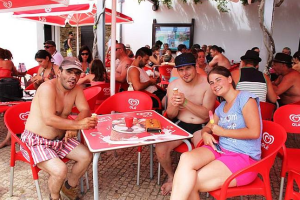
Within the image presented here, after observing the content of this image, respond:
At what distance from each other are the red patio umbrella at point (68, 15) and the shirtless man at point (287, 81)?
13.4 feet

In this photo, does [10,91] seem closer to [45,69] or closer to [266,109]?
[45,69]

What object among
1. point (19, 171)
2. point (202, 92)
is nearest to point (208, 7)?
point (202, 92)

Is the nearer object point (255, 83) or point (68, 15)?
point (255, 83)

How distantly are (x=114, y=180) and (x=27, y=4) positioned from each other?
8.42ft

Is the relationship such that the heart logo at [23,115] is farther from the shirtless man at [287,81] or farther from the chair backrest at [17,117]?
the shirtless man at [287,81]

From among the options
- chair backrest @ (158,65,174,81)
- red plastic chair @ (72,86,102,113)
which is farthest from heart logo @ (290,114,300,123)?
chair backrest @ (158,65,174,81)

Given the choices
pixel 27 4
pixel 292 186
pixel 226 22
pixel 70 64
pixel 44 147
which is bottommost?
pixel 292 186

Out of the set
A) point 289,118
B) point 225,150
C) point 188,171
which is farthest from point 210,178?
point 289,118

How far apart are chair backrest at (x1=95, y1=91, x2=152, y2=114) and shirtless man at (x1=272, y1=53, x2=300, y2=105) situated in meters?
2.02

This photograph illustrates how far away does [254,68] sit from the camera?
359cm

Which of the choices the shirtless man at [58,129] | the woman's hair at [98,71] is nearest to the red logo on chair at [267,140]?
the shirtless man at [58,129]

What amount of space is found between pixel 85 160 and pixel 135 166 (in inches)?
45.2

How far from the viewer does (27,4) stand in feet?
11.7

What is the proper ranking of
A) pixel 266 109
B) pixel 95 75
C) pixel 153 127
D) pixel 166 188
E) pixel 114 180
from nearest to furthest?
pixel 153 127 → pixel 166 188 → pixel 114 180 → pixel 266 109 → pixel 95 75
